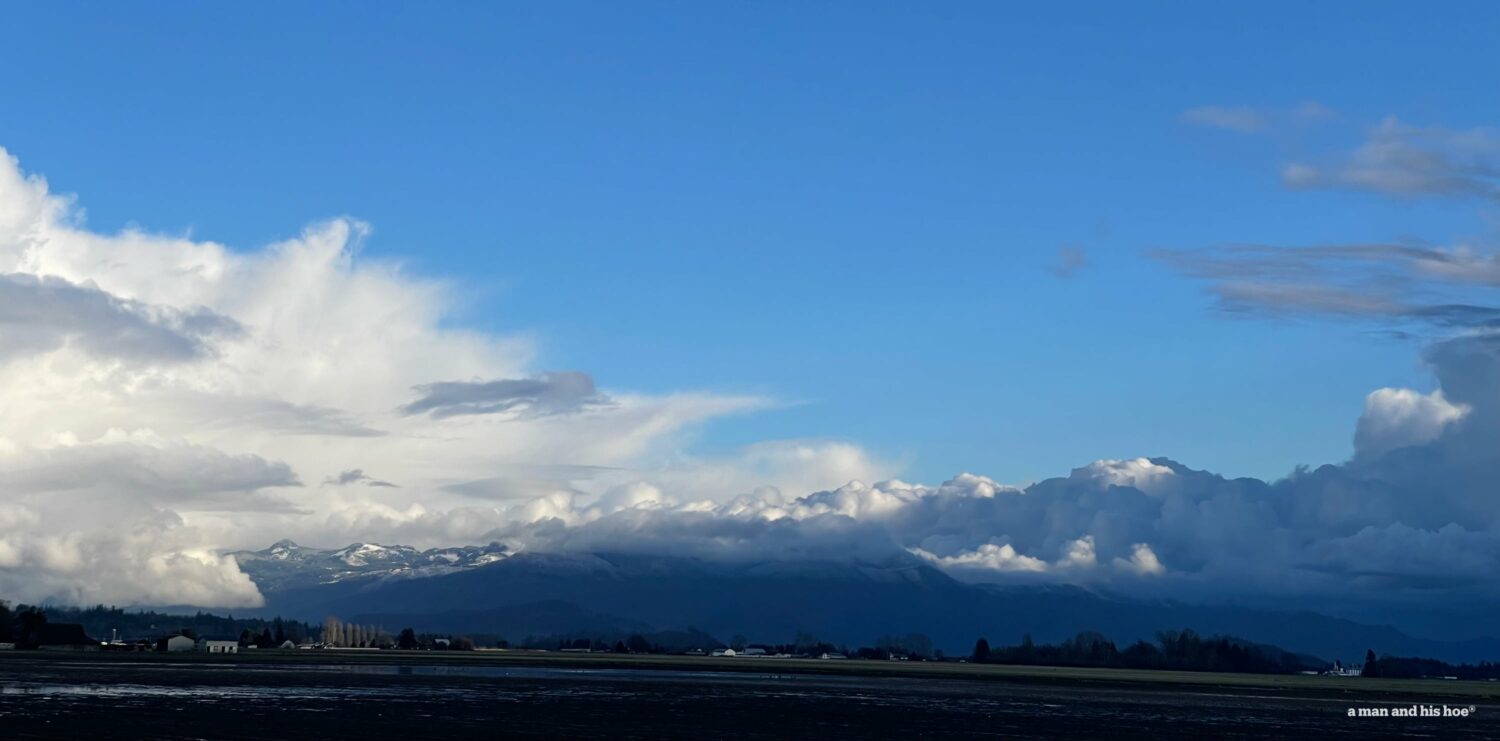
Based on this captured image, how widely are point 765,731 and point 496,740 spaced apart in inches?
758

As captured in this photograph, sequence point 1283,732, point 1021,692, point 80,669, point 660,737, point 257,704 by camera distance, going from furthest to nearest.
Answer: point 1021,692 → point 80,669 → point 1283,732 → point 257,704 → point 660,737

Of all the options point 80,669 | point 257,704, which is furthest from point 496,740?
point 80,669

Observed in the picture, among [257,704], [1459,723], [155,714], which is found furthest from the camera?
[1459,723]

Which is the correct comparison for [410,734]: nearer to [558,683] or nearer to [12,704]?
[12,704]

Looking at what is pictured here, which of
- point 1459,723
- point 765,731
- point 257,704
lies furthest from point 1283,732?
point 257,704

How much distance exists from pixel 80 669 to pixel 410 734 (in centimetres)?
9882

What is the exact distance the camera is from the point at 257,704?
9881cm

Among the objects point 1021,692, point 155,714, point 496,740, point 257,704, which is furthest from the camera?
point 1021,692

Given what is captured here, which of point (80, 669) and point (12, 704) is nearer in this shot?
point (12, 704)

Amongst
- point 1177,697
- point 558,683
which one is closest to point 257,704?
point 558,683

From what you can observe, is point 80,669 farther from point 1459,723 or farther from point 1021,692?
point 1459,723

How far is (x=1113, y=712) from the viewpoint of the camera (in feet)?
420

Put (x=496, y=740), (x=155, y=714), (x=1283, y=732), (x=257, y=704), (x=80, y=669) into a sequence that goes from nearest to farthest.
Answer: (x=496, y=740) < (x=155, y=714) < (x=257, y=704) < (x=1283, y=732) < (x=80, y=669)

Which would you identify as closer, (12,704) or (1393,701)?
(12,704)
